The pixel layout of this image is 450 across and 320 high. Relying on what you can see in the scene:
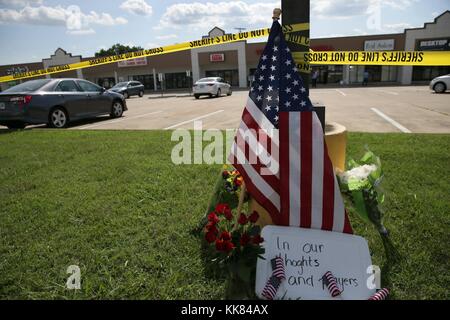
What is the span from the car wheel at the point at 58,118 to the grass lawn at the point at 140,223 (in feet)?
12.9

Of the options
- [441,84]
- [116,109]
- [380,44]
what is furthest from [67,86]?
[380,44]

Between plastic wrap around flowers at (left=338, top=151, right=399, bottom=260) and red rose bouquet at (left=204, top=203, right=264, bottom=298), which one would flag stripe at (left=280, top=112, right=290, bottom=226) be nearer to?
red rose bouquet at (left=204, top=203, right=264, bottom=298)

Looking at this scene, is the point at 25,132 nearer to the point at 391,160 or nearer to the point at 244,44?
the point at 391,160

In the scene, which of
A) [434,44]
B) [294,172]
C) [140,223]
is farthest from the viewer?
[434,44]

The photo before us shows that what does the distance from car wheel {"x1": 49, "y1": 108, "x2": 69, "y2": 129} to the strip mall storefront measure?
24108 millimetres

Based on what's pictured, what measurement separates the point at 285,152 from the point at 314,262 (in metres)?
0.84

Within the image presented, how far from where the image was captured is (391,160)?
206 inches

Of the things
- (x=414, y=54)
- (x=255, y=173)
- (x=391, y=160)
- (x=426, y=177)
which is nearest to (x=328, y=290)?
(x=255, y=173)

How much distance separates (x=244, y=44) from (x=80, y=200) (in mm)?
40080

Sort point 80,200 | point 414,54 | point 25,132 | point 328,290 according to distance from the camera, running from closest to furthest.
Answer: point 328,290 → point 80,200 → point 414,54 → point 25,132

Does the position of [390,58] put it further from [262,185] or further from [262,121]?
[262,185]

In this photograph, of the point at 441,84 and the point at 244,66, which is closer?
the point at 441,84

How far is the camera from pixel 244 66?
139 ft
